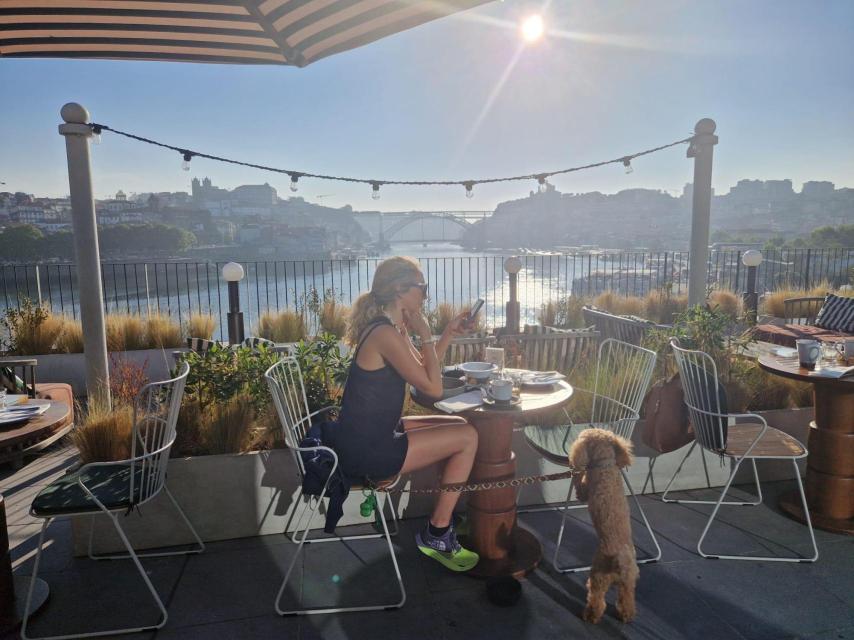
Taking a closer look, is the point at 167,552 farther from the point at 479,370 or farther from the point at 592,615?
the point at 592,615

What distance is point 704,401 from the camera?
265 cm

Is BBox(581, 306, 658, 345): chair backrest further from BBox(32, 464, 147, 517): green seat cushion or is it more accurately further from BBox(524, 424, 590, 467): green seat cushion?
BBox(32, 464, 147, 517): green seat cushion

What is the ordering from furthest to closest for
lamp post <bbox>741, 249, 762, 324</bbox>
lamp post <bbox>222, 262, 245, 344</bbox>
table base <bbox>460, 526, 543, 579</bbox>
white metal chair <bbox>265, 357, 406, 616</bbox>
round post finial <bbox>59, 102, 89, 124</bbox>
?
lamp post <bbox>741, 249, 762, 324</bbox>, lamp post <bbox>222, 262, 245, 344</bbox>, round post finial <bbox>59, 102, 89, 124</bbox>, table base <bbox>460, 526, 543, 579</bbox>, white metal chair <bbox>265, 357, 406, 616</bbox>

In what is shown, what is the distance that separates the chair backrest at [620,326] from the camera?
4.97m

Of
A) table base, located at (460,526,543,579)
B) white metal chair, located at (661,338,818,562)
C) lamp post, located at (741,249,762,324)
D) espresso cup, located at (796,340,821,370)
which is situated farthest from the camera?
lamp post, located at (741,249,762,324)

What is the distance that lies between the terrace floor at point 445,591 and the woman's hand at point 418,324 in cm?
115

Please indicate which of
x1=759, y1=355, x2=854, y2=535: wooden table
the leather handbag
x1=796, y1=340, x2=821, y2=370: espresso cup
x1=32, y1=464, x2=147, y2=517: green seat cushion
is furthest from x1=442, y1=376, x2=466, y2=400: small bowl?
x1=796, y1=340, x2=821, y2=370: espresso cup

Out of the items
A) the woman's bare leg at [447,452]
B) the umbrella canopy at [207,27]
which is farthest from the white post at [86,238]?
the woman's bare leg at [447,452]

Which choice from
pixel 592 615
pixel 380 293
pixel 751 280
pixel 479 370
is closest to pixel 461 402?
pixel 479 370

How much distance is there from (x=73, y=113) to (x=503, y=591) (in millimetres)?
4111

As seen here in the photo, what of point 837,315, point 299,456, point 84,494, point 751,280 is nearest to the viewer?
point 84,494

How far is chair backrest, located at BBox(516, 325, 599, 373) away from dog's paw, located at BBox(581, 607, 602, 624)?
2586mm

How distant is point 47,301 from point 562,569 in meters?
7.19

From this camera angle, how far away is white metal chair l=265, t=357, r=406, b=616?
225 centimetres
